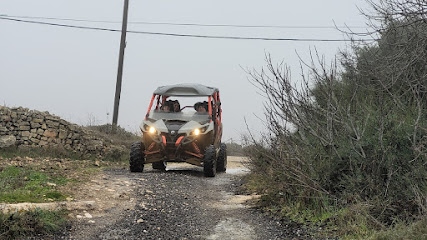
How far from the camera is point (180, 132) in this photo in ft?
38.4

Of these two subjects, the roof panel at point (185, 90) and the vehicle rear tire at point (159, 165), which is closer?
the roof panel at point (185, 90)

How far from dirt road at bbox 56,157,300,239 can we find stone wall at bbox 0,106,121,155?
7885mm

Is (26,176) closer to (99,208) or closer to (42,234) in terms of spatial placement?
(99,208)

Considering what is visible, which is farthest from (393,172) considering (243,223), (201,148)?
(201,148)

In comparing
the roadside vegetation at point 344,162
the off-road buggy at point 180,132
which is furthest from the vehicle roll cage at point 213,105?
the roadside vegetation at point 344,162

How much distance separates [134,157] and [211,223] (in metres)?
5.62

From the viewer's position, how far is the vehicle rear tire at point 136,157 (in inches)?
473

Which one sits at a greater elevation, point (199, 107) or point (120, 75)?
point (120, 75)

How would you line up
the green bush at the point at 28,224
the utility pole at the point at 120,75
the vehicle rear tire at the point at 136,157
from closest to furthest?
the green bush at the point at 28,224
the vehicle rear tire at the point at 136,157
the utility pole at the point at 120,75

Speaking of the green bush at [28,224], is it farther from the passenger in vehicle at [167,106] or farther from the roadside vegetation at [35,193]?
the passenger in vehicle at [167,106]

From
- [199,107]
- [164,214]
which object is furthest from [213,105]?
[164,214]

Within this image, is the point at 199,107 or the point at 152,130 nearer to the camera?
the point at 152,130

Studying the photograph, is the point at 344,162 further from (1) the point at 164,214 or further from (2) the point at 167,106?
(2) the point at 167,106

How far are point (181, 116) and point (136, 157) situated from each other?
164 cm
